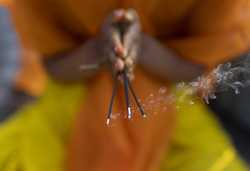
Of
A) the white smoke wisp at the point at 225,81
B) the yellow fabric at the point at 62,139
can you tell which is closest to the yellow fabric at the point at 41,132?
the yellow fabric at the point at 62,139

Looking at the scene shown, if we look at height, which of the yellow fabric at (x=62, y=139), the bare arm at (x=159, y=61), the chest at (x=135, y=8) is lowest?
the yellow fabric at (x=62, y=139)

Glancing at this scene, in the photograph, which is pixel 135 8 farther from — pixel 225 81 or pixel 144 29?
pixel 225 81

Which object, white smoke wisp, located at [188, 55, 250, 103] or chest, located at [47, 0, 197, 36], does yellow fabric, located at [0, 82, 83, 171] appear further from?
white smoke wisp, located at [188, 55, 250, 103]

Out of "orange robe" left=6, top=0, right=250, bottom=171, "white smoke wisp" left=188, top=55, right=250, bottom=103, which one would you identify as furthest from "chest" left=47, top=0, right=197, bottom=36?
"white smoke wisp" left=188, top=55, right=250, bottom=103

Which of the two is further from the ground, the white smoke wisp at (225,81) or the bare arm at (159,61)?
the bare arm at (159,61)

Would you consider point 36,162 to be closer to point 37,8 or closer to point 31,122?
point 31,122

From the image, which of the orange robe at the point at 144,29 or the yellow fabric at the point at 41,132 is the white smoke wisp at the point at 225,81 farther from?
the yellow fabric at the point at 41,132

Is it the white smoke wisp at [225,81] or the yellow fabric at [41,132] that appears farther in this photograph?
the yellow fabric at [41,132]

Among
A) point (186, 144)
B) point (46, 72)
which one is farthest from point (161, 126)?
point (46, 72)
